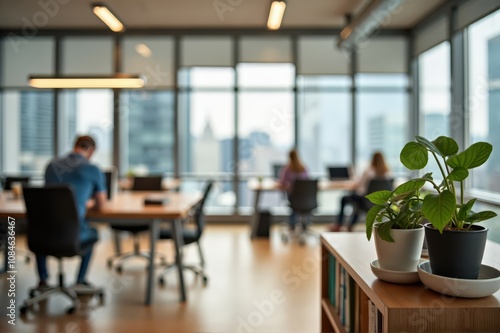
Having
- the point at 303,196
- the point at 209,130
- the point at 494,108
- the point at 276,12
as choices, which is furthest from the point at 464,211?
the point at 209,130

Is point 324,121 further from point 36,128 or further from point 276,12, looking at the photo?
point 36,128

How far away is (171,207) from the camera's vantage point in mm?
4125

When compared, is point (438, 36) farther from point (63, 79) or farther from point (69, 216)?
point (69, 216)

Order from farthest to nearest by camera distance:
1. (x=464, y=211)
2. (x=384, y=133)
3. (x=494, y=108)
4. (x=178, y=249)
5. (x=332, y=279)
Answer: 1. (x=384, y=133)
2. (x=494, y=108)
3. (x=178, y=249)
4. (x=332, y=279)
5. (x=464, y=211)

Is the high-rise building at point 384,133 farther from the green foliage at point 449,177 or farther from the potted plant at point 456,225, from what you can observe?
the potted plant at point 456,225

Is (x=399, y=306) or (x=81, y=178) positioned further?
(x=81, y=178)

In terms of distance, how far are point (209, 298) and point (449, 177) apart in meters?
2.93

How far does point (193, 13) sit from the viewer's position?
293 inches

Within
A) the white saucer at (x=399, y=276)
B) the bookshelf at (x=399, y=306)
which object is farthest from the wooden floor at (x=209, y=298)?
the white saucer at (x=399, y=276)

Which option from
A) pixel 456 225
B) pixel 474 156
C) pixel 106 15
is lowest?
pixel 456 225

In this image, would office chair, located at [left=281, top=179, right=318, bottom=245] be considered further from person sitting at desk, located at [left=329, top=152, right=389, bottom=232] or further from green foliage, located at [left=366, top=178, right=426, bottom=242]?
green foliage, located at [left=366, top=178, right=426, bottom=242]

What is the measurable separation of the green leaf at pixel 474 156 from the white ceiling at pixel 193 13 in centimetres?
564

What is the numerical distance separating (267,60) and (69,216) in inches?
218

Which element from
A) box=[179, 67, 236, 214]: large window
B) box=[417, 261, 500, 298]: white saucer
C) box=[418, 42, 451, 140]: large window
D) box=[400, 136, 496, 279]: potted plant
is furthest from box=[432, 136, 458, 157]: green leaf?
box=[179, 67, 236, 214]: large window
